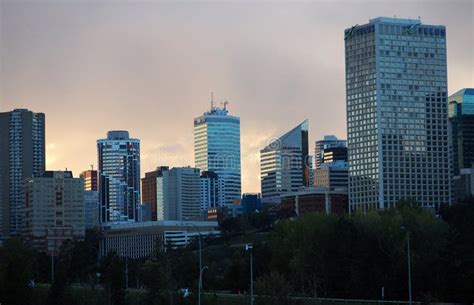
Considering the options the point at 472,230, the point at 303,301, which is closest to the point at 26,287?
the point at 303,301

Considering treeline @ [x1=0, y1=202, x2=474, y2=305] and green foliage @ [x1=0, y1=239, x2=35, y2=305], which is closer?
treeline @ [x1=0, y1=202, x2=474, y2=305]

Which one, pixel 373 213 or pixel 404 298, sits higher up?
pixel 373 213

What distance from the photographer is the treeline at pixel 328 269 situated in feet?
330

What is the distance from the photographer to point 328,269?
115 metres

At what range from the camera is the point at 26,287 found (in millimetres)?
104938

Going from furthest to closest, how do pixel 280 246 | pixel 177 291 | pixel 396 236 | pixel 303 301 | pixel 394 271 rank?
pixel 280 246 < pixel 396 236 < pixel 394 271 < pixel 177 291 < pixel 303 301

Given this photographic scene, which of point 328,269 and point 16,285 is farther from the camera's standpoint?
point 328,269

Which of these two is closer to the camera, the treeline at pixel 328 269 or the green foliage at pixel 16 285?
the treeline at pixel 328 269

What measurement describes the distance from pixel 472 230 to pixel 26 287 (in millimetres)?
48878

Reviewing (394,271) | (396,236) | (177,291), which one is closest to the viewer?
(177,291)

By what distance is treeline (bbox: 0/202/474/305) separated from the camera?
101 meters

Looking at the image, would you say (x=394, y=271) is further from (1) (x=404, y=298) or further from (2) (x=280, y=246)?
(2) (x=280, y=246)

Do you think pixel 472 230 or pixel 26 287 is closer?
pixel 26 287

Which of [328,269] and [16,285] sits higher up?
[328,269]
